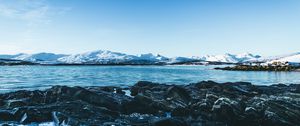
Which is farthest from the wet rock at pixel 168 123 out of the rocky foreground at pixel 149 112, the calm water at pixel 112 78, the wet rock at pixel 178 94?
the calm water at pixel 112 78

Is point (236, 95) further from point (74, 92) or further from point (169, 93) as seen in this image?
point (74, 92)

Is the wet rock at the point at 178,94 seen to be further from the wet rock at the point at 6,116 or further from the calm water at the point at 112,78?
the calm water at the point at 112,78

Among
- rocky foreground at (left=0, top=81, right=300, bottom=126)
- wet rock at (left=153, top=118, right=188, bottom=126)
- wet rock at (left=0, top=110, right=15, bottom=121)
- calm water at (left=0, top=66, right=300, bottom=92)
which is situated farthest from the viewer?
calm water at (left=0, top=66, right=300, bottom=92)

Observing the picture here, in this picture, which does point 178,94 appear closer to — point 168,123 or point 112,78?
point 168,123

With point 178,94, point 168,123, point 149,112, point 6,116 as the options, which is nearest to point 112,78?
point 178,94

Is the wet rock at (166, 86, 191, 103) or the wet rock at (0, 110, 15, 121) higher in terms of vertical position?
the wet rock at (166, 86, 191, 103)

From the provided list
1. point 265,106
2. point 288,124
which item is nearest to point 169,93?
point 265,106

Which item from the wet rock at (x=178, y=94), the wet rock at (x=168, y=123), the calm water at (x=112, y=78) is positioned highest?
the wet rock at (x=178, y=94)

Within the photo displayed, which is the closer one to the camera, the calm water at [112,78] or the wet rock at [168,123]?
the wet rock at [168,123]

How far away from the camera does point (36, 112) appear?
19.4 metres

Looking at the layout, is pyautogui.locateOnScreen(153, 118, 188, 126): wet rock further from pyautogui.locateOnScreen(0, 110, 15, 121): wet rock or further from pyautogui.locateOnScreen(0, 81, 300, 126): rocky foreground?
pyautogui.locateOnScreen(0, 110, 15, 121): wet rock

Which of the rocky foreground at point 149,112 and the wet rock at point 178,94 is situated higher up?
the wet rock at point 178,94

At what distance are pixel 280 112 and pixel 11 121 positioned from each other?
16.7 m

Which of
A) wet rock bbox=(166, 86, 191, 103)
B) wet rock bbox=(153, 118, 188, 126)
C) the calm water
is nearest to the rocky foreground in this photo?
wet rock bbox=(153, 118, 188, 126)
